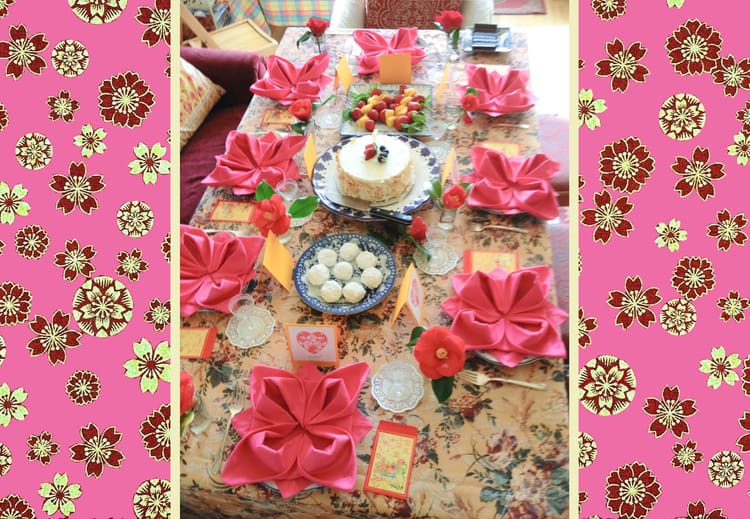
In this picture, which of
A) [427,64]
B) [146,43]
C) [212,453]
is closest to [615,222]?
[146,43]

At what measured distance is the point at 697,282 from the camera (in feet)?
1.90

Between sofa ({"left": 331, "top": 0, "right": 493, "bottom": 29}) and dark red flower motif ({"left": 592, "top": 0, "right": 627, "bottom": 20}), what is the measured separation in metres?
2.21

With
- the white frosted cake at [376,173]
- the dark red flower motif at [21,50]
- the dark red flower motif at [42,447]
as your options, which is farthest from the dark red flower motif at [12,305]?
the white frosted cake at [376,173]

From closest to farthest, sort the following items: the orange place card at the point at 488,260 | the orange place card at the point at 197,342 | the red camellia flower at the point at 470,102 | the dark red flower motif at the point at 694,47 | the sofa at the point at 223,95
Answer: the dark red flower motif at the point at 694,47, the orange place card at the point at 197,342, the orange place card at the point at 488,260, the red camellia flower at the point at 470,102, the sofa at the point at 223,95

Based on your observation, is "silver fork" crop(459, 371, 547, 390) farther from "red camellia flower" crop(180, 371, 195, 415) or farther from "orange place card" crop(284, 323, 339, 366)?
"red camellia flower" crop(180, 371, 195, 415)

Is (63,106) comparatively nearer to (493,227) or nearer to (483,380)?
(483,380)

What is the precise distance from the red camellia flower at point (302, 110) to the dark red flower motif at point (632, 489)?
1.50m

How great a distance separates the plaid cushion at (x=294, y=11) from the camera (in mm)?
3762

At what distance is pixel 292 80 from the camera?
2.02 m

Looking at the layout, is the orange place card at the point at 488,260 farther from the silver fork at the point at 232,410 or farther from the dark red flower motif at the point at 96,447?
the dark red flower motif at the point at 96,447

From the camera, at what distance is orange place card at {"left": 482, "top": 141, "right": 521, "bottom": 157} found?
67.0 inches

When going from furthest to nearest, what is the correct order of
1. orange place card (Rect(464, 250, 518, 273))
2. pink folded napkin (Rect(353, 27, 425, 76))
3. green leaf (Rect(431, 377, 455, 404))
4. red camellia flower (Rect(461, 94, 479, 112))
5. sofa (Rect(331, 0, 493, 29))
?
1. sofa (Rect(331, 0, 493, 29))
2. pink folded napkin (Rect(353, 27, 425, 76))
3. red camellia flower (Rect(461, 94, 479, 112))
4. orange place card (Rect(464, 250, 518, 273))
5. green leaf (Rect(431, 377, 455, 404))

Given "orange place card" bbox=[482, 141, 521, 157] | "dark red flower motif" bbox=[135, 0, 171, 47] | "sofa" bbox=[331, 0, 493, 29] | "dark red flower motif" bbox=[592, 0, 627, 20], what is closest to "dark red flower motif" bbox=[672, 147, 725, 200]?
"dark red flower motif" bbox=[592, 0, 627, 20]

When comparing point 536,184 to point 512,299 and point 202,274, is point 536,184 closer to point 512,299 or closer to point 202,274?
point 512,299
